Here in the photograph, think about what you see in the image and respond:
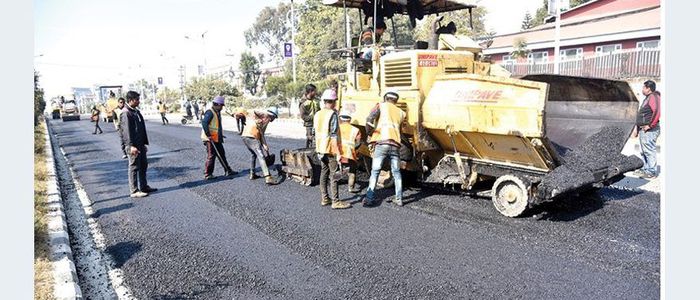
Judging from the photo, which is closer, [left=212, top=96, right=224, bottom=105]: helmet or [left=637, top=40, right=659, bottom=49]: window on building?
[left=212, top=96, right=224, bottom=105]: helmet

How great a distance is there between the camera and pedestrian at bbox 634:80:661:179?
6398 millimetres

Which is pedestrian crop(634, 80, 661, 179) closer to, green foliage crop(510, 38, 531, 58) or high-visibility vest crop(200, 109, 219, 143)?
high-visibility vest crop(200, 109, 219, 143)

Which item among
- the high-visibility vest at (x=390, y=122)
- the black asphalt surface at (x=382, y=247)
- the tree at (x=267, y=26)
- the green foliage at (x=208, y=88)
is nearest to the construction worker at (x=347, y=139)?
the high-visibility vest at (x=390, y=122)

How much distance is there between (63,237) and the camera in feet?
14.0

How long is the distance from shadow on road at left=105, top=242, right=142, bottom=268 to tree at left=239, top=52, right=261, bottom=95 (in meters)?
35.2

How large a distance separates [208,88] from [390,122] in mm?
39625

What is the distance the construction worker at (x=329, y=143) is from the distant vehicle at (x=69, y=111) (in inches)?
1351

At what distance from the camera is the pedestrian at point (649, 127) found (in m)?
6.40

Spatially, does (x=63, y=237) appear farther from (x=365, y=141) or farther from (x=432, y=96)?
(x=432, y=96)

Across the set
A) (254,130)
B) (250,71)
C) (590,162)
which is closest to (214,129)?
(254,130)

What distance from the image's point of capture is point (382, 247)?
3.95 metres

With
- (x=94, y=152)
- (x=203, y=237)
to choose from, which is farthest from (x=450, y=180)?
(x=94, y=152)

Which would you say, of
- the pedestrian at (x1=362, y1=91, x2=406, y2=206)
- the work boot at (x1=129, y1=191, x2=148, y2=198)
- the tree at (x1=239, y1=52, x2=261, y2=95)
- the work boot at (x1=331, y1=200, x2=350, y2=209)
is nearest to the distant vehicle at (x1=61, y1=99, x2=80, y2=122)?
the tree at (x1=239, y1=52, x2=261, y2=95)

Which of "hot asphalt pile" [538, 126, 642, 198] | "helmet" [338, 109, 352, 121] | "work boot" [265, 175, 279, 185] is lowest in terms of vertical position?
"work boot" [265, 175, 279, 185]
